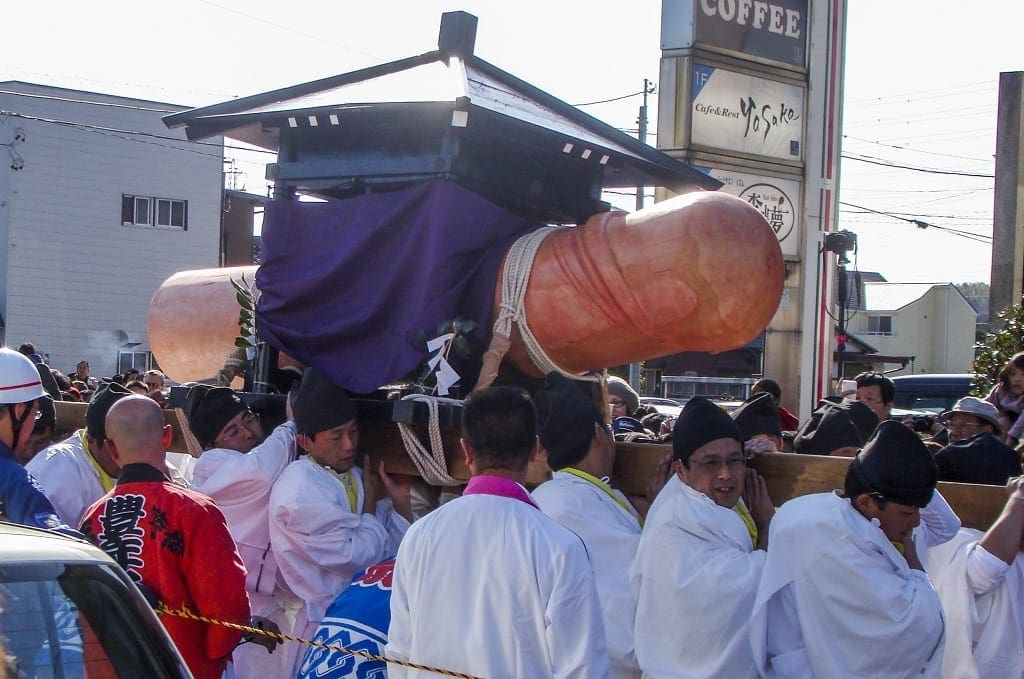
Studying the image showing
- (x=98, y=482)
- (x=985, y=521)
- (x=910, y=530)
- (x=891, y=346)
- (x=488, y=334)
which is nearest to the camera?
(x=910, y=530)

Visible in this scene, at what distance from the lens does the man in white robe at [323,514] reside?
13.6 feet

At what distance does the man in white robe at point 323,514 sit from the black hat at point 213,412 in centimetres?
39

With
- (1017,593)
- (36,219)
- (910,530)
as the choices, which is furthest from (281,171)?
(36,219)

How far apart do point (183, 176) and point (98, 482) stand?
21215mm

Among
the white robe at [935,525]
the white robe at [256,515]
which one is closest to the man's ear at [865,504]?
the white robe at [935,525]

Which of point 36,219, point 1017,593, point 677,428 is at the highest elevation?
point 36,219

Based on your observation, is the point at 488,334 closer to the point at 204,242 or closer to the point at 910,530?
the point at 910,530

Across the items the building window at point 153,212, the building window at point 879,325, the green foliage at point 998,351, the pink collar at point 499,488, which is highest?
the building window at point 153,212

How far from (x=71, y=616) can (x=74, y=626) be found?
25mm

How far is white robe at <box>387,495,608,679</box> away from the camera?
8.93 feet

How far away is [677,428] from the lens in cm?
356

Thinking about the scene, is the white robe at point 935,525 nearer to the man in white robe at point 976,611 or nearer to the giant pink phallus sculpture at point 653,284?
the man in white robe at point 976,611

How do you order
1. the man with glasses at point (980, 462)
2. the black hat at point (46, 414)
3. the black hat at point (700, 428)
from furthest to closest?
the black hat at point (46, 414) < the man with glasses at point (980, 462) < the black hat at point (700, 428)

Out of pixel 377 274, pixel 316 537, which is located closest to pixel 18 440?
pixel 316 537
